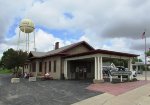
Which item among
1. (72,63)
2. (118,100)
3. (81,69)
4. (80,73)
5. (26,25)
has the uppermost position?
(26,25)

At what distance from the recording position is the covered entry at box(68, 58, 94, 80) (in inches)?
1296

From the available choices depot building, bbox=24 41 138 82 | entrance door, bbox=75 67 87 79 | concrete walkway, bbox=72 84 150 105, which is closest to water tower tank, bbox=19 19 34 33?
depot building, bbox=24 41 138 82

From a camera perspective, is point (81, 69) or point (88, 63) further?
point (88, 63)

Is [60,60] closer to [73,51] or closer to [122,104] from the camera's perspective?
[73,51]

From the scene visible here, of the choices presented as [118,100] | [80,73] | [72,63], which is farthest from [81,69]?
[118,100]

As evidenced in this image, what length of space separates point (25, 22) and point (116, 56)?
23849 millimetres

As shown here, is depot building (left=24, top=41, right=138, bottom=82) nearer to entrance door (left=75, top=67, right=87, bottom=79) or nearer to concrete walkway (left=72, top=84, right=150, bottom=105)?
entrance door (left=75, top=67, right=87, bottom=79)

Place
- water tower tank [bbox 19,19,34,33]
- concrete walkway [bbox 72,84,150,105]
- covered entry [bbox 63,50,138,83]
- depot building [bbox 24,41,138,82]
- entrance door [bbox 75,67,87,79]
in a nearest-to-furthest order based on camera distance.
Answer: concrete walkway [bbox 72,84,150,105], covered entry [bbox 63,50,138,83], depot building [bbox 24,41,138,82], entrance door [bbox 75,67,87,79], water tower tank [bbox 19,19,34,33]

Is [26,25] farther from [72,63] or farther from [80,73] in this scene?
[80,73]

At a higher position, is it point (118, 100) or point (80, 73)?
point (80, 73)

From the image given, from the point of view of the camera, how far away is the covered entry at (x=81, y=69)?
108 feet

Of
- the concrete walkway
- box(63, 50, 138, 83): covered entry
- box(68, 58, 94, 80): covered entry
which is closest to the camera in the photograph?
the concrete walkway

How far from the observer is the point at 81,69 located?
34438 millimetres

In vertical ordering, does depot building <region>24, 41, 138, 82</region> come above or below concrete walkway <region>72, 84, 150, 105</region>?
above
